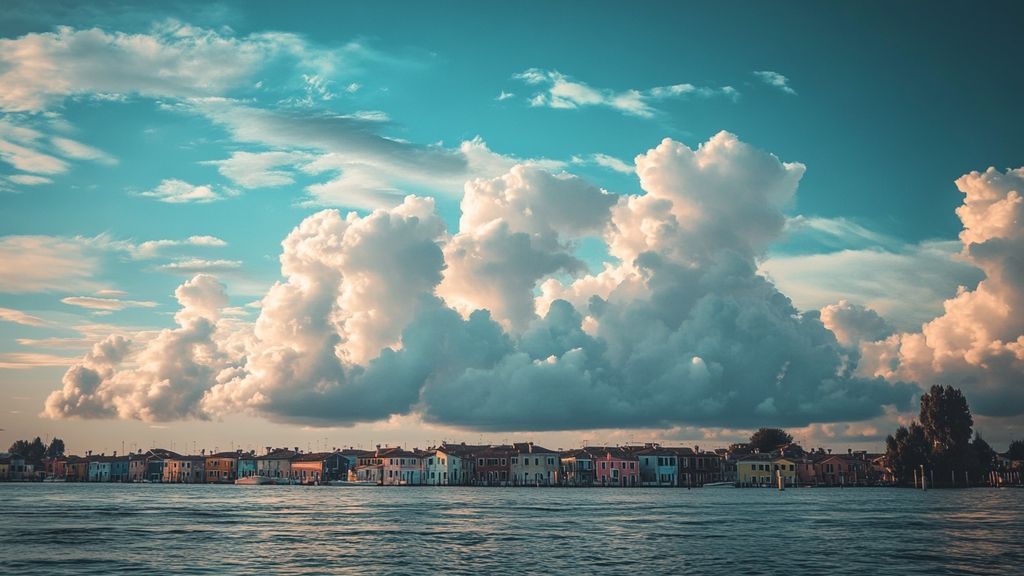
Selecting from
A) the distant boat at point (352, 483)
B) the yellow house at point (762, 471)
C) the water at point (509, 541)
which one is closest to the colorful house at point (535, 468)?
the distant boat at point (352, 483)

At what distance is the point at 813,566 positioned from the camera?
139 ft

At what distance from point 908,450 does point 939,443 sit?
15.0 feet

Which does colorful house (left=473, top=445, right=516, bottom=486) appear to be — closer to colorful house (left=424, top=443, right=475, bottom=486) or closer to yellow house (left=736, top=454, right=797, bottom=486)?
colorful house (left=424, top=443, right=475, bottom=486)

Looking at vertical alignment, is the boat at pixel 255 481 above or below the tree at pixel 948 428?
below

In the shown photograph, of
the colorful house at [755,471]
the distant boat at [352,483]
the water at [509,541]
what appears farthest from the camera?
the distant boat at [352,483]

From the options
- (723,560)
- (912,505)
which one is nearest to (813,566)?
(723,560)

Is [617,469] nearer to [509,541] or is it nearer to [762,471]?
[762,471]

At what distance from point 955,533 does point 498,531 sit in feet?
92.7

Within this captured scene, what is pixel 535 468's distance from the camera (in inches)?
7087

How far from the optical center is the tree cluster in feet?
470

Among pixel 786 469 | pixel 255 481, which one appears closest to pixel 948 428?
pixel 786 469

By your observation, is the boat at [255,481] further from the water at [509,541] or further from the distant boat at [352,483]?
the water at [509,541]

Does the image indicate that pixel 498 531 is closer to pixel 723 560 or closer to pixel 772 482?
pixel 723 560

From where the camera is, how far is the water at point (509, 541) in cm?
4181
